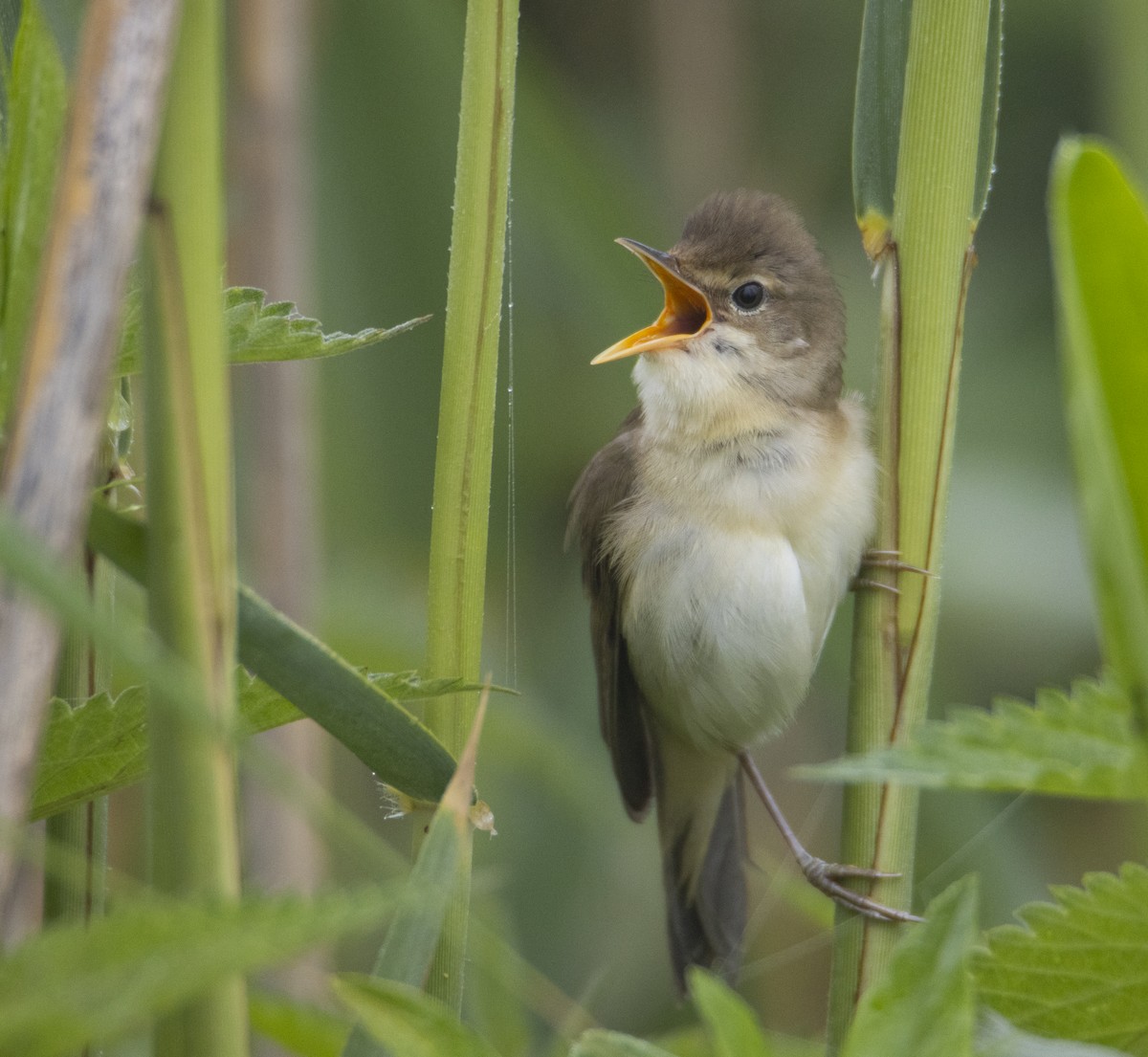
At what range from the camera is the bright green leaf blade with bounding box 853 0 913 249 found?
1.00 metres

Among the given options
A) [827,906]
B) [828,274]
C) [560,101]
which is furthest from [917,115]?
[560,101]

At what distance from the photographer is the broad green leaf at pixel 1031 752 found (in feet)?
1.62

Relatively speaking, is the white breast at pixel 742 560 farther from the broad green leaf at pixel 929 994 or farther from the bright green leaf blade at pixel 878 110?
the broad green leaf at pixel 929 994

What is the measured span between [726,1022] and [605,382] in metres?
2.53

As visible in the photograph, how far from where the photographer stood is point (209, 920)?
0.43m

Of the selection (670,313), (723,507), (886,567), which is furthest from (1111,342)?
(670,313)

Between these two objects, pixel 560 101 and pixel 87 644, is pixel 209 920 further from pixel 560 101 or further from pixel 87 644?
pixel 560 101

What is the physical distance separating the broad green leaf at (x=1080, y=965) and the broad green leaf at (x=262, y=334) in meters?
0.47


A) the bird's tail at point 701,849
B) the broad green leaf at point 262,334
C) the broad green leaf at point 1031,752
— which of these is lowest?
the bird's tail at point 701,849

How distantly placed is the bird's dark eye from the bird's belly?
1.13 ft

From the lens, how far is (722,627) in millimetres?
1880

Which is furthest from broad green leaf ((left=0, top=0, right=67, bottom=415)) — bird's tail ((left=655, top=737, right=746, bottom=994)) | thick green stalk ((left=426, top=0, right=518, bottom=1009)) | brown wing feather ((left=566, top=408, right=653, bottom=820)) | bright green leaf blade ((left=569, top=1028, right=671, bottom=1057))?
bird's tail ((left=655, top=737, right=746, bottom=994))

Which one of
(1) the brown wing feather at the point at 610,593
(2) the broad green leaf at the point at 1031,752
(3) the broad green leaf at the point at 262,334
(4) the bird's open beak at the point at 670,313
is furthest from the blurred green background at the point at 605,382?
(2) the broad green leaf at the point at 1031,752

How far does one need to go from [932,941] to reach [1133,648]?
6.6 inches
